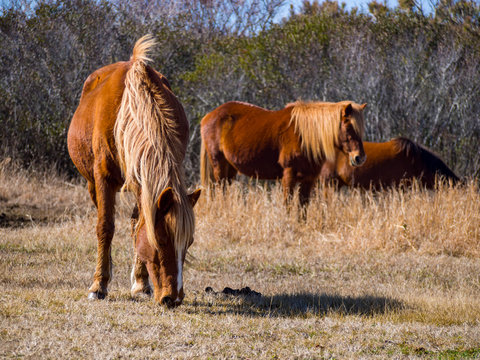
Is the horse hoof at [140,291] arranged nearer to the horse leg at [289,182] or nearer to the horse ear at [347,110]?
the horse leg at [289,182]

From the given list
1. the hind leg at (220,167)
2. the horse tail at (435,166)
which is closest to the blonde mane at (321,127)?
the hind leg at (220,167)

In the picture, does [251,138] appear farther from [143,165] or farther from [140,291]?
[143,165]

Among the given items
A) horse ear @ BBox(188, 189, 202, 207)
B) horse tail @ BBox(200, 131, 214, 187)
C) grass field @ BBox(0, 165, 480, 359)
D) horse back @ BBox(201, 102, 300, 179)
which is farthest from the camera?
horse tail @ BBox(200, 131, 214, 187)

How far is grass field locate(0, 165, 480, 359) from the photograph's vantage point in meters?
3.47

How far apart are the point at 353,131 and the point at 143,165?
16.1ft

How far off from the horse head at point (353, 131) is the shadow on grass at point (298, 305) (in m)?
3.47

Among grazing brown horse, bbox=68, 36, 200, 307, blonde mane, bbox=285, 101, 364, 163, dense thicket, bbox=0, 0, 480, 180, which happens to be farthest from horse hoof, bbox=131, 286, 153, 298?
dense thicket, bbox=0, 0, 480, 180

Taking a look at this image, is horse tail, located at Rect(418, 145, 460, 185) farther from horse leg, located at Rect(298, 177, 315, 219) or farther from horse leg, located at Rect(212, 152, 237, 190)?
horse leg, located at Rect(212, 152, 237, 190)

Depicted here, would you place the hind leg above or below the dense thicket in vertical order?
below

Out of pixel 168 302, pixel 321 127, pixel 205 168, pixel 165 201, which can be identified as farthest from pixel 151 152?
pixel 205 168

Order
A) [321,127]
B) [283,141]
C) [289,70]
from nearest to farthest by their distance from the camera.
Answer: [321,127], [283,141], [289,70]

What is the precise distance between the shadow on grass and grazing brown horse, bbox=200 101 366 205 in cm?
345

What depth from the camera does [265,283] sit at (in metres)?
5.58

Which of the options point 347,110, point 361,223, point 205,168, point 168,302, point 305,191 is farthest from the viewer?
point 205,168
